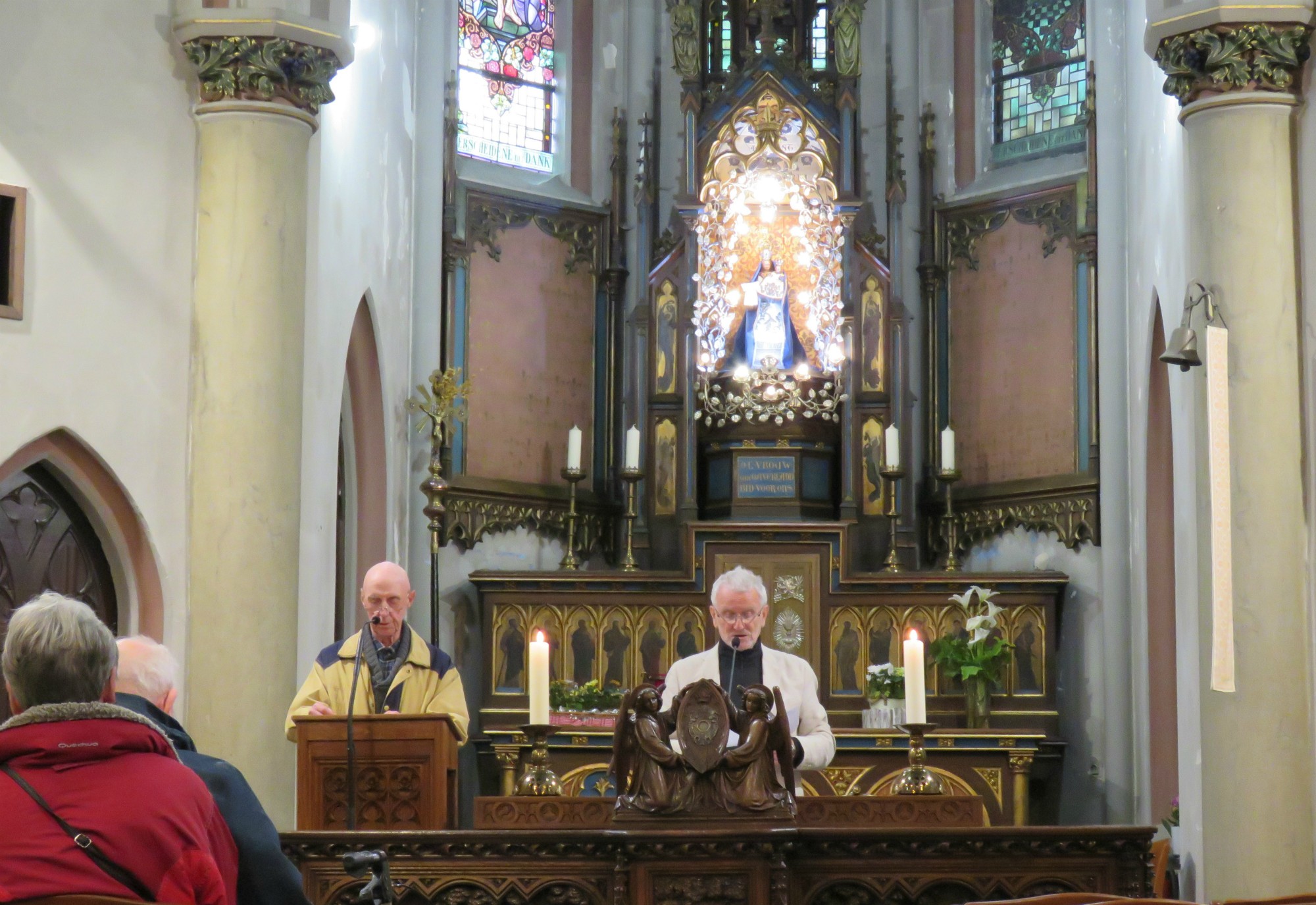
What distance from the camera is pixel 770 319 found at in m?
13.8

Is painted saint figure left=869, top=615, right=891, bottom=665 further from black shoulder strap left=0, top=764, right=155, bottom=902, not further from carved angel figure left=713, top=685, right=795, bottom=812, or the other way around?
black shoulder strap left=0, top=764, right=155, bottom=902

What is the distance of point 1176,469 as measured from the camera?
10352 mm

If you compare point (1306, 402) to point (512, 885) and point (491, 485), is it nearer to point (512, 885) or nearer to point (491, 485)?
point (512, 885)

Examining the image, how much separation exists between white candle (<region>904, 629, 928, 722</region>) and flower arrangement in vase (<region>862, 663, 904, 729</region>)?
4.40 meters

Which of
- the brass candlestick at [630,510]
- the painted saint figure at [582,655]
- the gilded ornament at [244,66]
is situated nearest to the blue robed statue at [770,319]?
the brass candlestick at [630,510]

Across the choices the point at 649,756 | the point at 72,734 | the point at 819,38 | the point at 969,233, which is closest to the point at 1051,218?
the point at 969,233

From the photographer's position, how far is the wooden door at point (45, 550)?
8.95 metres

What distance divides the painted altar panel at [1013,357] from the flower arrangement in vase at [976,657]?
145cm

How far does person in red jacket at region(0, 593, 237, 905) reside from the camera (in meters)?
3.79

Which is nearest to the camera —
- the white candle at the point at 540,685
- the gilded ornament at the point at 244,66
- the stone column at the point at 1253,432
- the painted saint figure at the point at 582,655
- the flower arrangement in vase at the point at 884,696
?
the white candle at the point at 540,685

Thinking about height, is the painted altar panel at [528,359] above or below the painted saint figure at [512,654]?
above

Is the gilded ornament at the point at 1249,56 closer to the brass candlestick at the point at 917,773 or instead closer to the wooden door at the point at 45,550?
the brass candlestick at the point at 917,773

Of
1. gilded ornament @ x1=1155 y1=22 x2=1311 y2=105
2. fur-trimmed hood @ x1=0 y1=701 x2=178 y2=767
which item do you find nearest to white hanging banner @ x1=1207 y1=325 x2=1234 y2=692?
gilded ornament @ x1=1155 y1=22 x2=1311 y2=105

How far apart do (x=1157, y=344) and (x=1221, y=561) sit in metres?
3.05
